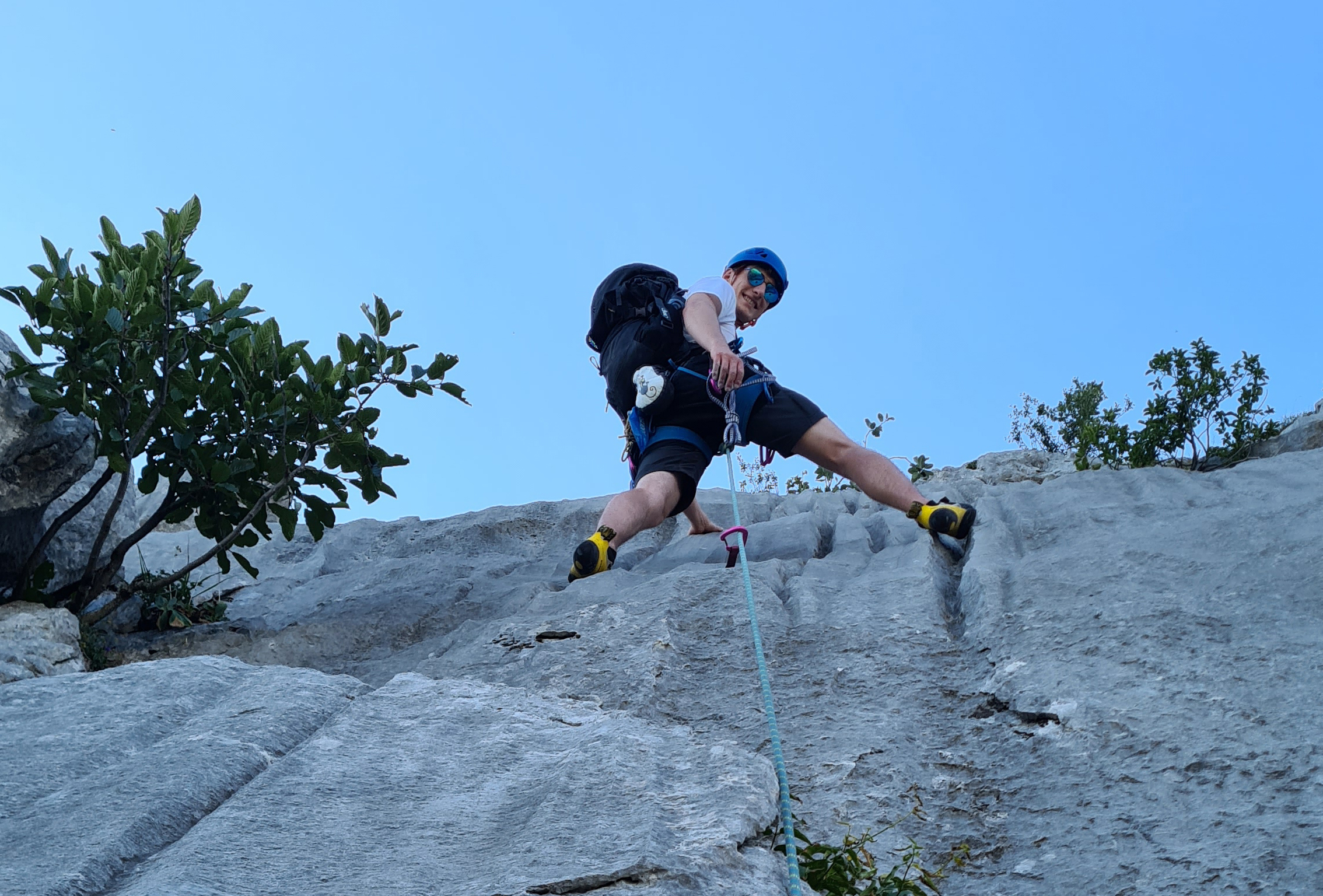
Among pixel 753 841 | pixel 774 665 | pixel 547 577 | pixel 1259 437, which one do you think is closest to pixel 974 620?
pixel 774 665

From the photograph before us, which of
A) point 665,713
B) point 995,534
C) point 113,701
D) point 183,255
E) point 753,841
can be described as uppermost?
point 183,255

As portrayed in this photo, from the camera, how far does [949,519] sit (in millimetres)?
4984

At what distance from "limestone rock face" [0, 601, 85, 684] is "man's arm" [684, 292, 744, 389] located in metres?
3.16

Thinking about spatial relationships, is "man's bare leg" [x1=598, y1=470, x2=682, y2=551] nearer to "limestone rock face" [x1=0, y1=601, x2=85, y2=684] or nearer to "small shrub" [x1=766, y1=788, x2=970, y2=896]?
→ "limestone rock face" [x1=0, y1=601, x2=85, y2=684]

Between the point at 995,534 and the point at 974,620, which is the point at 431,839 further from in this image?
the point at 995,534

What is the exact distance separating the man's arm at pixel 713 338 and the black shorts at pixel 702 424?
31 centimetres

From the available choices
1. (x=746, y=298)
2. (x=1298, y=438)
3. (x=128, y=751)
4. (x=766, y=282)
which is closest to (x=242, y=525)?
(x=128, y=751)

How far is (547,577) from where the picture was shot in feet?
19.5

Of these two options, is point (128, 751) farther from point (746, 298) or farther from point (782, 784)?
point (746, 298)

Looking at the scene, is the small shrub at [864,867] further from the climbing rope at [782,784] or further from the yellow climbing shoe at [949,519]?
the yellow climbing shoe at [949,519]

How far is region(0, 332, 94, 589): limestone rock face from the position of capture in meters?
4.70

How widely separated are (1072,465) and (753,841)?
8.29 meters

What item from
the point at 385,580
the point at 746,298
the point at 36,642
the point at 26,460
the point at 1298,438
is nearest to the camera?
the point at 36,642

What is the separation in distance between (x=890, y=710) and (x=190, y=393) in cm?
358
